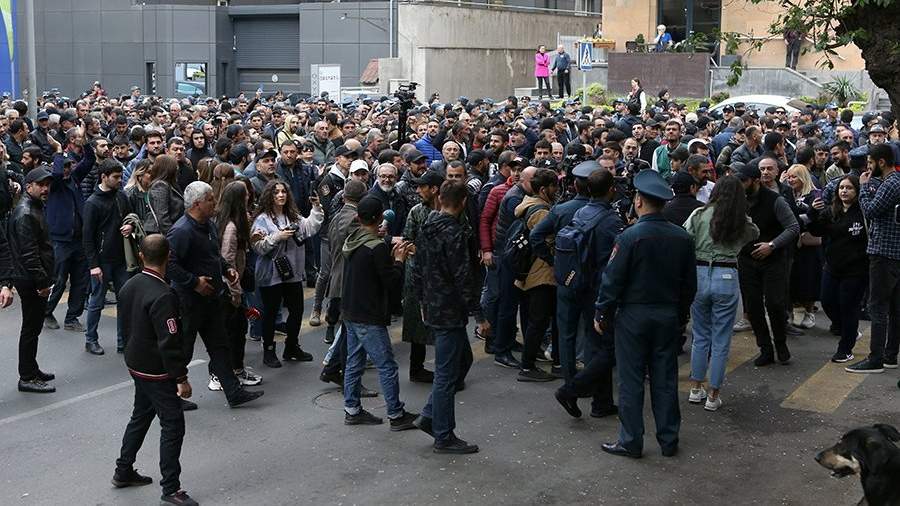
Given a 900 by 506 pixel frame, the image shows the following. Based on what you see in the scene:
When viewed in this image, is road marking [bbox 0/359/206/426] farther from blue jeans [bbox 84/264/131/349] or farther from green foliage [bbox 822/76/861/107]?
green foliage [bbox 822/76/861/107]

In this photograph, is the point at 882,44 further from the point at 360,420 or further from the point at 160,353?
the point at 160,353

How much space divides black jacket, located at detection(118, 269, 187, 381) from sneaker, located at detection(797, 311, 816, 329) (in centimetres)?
744

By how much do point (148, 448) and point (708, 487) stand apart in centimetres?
401

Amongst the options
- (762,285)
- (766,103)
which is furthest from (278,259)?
(766,103)

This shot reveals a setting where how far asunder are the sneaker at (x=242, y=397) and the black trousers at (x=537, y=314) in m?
2.39

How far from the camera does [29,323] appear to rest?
31.2ft

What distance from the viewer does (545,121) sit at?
1777 cm

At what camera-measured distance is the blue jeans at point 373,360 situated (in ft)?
27.6

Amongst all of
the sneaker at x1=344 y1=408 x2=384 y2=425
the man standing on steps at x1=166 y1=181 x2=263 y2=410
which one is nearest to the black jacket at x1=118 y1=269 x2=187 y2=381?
the man standing on steps at x1=166 y1=181 x2=263 y2=410

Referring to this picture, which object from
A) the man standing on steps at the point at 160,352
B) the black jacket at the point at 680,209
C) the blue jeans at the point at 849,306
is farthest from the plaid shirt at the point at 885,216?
the man standing on steps at the point at 160,352

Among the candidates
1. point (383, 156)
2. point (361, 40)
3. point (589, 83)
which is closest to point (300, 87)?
point (361, 40)

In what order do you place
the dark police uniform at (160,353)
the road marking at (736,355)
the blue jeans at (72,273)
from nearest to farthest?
1. the dark police uniform at (160,353)
2. the road marking at (736,355)
3. the blue jeans at (72,273)

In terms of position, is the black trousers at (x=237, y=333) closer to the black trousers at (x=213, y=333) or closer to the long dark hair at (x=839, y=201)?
the black trousers at (x=213, y=333)

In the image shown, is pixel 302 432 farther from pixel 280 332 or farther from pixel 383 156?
pixel 383 156
